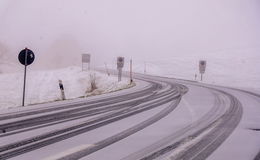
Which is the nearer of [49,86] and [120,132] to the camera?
[120,132]

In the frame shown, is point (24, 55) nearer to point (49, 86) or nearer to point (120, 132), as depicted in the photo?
point (120, 132)

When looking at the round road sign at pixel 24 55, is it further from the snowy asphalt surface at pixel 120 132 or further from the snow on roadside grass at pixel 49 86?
the snow on roadside grass at pixel 49 86

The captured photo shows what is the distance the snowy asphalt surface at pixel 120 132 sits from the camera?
4.68 m

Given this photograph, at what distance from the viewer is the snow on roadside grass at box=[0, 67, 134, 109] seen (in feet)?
71.9

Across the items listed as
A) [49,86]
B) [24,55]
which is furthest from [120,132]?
[49,86]

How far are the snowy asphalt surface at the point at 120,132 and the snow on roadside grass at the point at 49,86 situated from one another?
1201cm

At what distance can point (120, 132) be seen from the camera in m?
5.98

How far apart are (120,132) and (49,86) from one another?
21.5 m

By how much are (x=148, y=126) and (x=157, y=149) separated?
5.68 ft

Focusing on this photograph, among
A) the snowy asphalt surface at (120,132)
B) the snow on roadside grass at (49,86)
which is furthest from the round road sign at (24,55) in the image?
the snow on roadside grass at (49,86)

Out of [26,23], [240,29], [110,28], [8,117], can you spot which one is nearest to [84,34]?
[110,28]

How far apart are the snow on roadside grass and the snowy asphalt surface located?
12.0 metres

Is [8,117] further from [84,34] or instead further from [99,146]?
[84,34]

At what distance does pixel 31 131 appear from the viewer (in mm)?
5965
